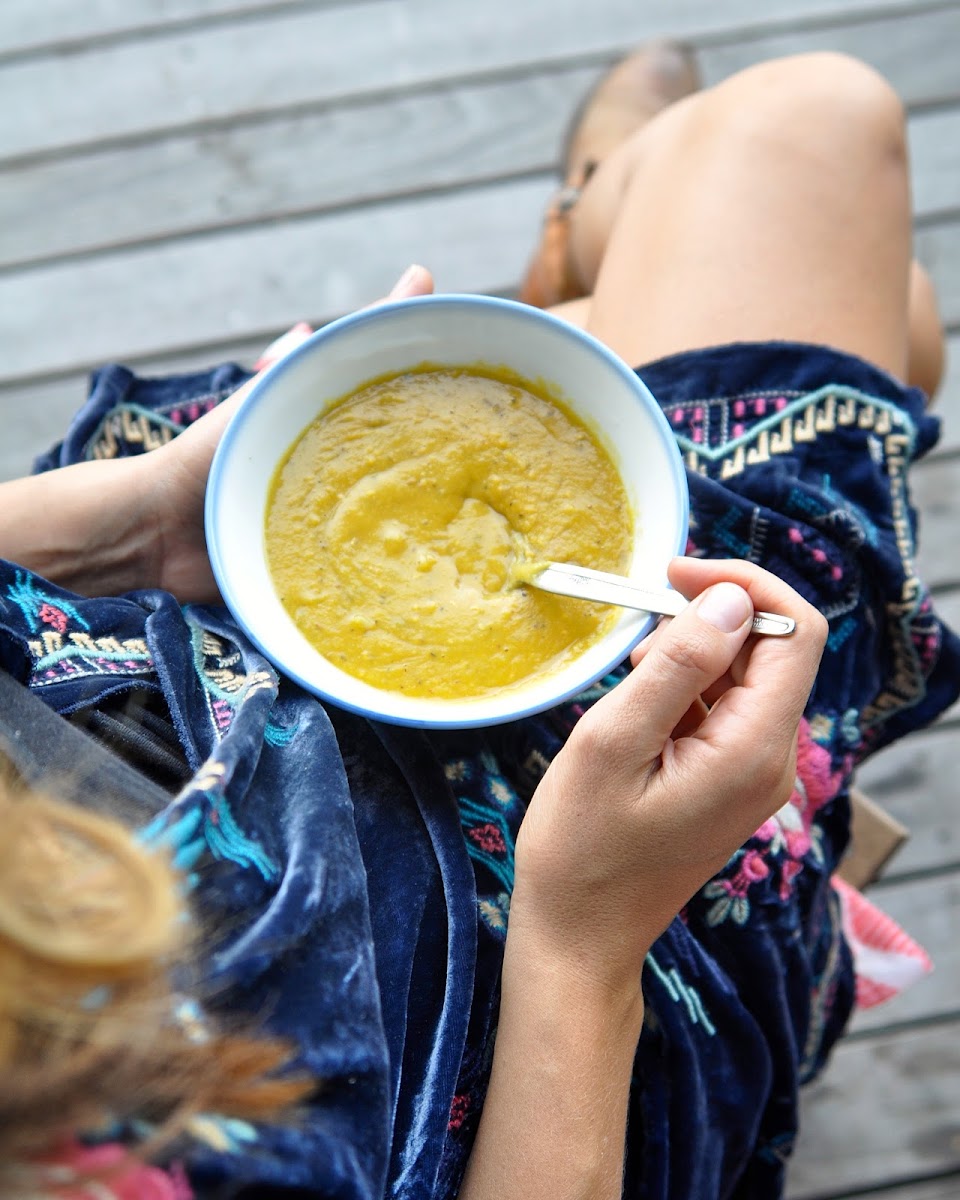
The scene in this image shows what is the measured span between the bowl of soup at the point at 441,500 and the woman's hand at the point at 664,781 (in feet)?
Result: 0.25

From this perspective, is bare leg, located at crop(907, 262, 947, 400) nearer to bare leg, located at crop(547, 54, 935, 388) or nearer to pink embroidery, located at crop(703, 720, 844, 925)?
bare leg, located at crop(547, 54, 935, 388)

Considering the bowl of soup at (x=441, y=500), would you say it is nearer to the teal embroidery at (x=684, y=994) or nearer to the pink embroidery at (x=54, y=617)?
the pink embroidery at (x=54, y=617)

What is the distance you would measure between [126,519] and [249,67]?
1.04m

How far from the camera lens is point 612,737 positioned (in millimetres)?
686

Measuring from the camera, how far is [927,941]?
59.4 inches

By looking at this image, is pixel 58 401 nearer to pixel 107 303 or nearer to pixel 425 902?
pixel 107 303

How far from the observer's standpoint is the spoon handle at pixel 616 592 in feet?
2.33

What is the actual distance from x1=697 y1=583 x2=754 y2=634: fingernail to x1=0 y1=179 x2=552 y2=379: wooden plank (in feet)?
3.46

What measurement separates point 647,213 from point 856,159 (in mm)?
212

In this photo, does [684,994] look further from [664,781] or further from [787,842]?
[664,781]

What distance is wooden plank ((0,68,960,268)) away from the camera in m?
1.60

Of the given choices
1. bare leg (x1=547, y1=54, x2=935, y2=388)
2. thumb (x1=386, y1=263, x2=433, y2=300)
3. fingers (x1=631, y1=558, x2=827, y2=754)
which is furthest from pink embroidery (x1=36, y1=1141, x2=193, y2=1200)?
bare leg (x1=547, y1=54, x2=935, y2=388)

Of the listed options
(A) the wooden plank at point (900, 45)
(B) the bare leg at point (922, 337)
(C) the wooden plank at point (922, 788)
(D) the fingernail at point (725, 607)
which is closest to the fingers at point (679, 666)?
(D) the fingernail at point (725, 607)

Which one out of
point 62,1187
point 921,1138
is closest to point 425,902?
point 62,1187
